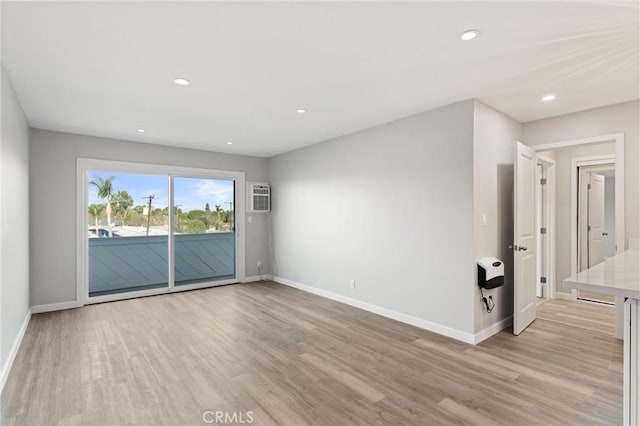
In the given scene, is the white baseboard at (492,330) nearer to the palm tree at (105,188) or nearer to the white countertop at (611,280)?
the white countertop at (611,280)

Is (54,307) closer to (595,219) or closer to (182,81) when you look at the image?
(182,81)

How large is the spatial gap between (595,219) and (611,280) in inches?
188

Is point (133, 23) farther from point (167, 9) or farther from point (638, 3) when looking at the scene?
point (638, 3)

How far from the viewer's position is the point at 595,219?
5.22 m

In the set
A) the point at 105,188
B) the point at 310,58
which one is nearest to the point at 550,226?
the point at 310,58

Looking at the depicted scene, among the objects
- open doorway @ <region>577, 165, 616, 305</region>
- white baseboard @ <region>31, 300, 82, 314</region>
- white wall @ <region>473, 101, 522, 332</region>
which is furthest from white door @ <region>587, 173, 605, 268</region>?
white baseboard @ <region>31, 300, 82, 314</region>

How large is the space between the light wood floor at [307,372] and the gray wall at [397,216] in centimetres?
46

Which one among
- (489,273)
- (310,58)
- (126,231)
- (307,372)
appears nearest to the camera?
(310,58)

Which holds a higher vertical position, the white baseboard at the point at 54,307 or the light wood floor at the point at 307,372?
the white baseboard at the point at 54,307

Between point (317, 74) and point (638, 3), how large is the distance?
202 cm

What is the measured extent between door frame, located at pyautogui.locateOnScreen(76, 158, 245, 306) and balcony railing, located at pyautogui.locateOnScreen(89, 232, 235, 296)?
0.92 feet

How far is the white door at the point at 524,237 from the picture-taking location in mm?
3422

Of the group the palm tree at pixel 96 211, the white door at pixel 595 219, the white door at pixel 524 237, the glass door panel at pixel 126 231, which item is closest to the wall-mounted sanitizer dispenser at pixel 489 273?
the white door at pixel 524 237

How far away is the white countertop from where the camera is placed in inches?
55.8
